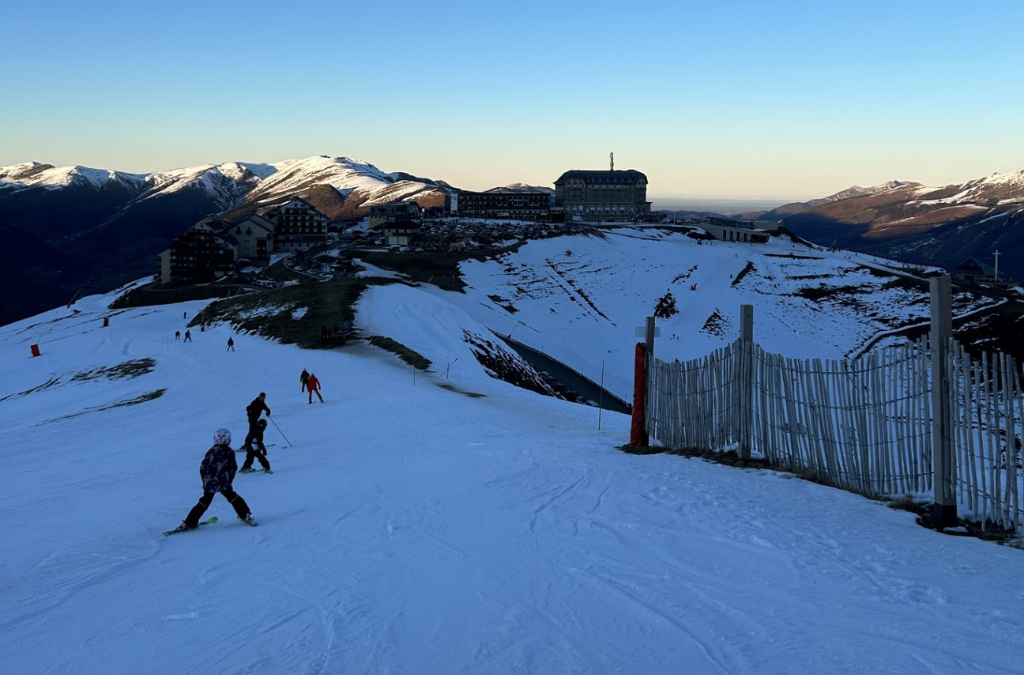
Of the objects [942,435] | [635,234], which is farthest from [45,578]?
[635,234]

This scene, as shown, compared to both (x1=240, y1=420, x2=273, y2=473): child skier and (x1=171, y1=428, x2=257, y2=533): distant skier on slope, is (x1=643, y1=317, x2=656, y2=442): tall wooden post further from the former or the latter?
(x1=171, y1=428, x2=257, y2=533): distant skier on slope

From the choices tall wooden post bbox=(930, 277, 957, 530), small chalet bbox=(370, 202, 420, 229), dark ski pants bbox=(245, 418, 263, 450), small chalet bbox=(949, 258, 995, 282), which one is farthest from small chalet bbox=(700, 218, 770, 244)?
tall wooden post bbox=(930, 277, 957, 530)

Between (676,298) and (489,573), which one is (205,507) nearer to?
(489,573)

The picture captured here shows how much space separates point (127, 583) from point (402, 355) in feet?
110

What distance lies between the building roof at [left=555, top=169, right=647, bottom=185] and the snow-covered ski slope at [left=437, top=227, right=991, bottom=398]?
222 feet

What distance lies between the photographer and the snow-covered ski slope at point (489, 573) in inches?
263

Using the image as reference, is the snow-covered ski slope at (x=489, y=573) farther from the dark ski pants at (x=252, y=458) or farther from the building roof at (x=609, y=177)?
the building roof at (x=609, y=177)

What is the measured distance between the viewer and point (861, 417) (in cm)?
1202

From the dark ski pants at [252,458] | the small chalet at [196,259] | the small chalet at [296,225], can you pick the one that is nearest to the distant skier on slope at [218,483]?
the dark ski pants at [252,458]

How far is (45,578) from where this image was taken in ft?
31.4

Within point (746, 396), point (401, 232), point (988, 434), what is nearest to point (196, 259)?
point (401, 232)

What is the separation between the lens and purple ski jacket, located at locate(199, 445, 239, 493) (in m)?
12.3

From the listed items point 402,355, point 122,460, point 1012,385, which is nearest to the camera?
Answer: point 1012,385

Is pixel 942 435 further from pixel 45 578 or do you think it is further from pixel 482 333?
pixel 482 333
